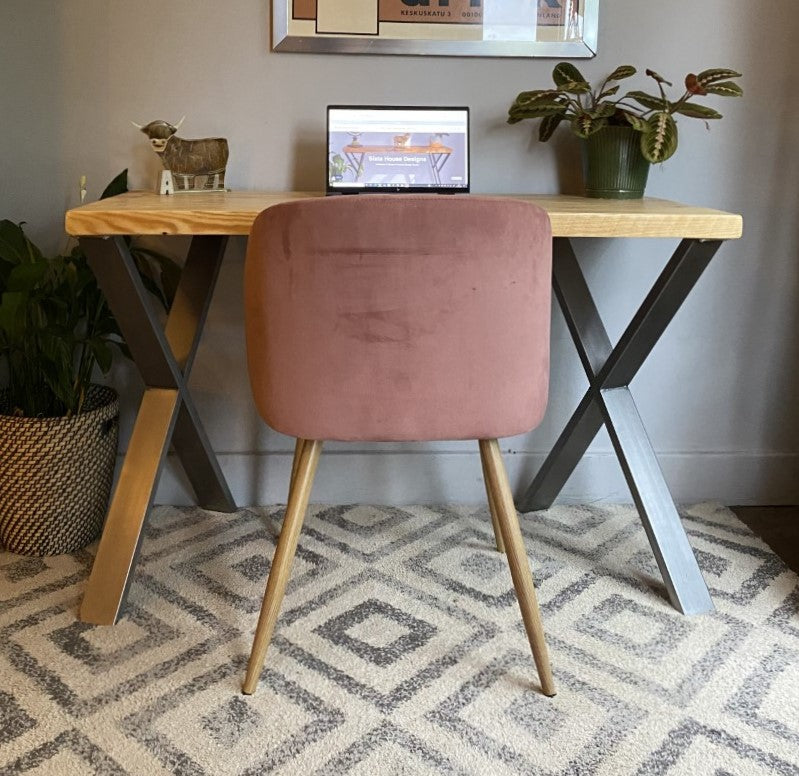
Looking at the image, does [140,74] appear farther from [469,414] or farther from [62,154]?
[469,414]

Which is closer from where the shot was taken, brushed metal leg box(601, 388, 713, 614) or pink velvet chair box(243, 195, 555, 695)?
pink velvet chair box(243, 195, 555, 695)

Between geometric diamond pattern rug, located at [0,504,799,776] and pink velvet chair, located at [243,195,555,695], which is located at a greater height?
pink velvet chair, located at [243,195,555,695]

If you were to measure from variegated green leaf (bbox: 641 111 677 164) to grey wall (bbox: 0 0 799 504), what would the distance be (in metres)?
0.29

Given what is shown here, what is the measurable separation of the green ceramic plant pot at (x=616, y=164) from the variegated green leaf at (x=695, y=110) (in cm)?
10

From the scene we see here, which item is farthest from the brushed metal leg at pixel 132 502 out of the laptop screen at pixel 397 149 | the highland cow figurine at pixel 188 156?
the laptop screen at pixel 397 149

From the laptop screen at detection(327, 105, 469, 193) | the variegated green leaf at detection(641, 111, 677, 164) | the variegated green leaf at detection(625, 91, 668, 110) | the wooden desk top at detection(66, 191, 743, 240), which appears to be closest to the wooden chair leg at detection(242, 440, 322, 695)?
the wooden desk top at detection(66, 191, 743, 240)

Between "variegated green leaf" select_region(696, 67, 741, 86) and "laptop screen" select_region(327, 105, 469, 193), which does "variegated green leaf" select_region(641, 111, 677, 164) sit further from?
"laptop screen" select_region(327, 105, 469, 193)

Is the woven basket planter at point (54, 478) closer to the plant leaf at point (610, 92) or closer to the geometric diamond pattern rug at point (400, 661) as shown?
the geometric diamond pattern rug at point (400, 661)

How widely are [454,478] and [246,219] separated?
0.98 meters

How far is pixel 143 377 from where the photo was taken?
1.69 meters

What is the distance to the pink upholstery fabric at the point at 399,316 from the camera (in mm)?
1204

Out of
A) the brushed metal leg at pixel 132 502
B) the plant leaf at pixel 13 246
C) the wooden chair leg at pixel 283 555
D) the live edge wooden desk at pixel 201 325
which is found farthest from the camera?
the plant leaf at pixel 13 246

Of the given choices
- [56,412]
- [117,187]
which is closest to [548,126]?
[117,187]

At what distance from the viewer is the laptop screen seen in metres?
1.84
